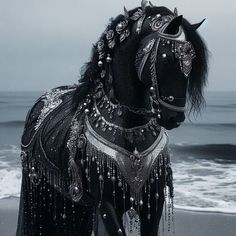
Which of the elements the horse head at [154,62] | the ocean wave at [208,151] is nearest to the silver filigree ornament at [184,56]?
the horse head at [154,62]

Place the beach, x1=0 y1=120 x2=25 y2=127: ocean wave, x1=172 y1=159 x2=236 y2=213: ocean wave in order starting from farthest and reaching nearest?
x1=0 y1=120 x2=25 y2=127: ocean wave, x1=172 y1=159 x2=236 y2=213: ocean wave, the beach

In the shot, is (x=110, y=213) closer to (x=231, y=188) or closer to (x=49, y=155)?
(x=49, y=155)

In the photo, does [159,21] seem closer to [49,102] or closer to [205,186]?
[49,102]

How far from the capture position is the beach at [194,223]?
3867mm

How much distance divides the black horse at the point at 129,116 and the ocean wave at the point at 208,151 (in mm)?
6672

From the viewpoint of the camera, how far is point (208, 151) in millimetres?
9453

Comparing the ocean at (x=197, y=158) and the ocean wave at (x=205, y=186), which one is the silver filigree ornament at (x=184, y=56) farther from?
the ocean wave at (x=205, y=186)

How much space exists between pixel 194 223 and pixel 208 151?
18.1ft

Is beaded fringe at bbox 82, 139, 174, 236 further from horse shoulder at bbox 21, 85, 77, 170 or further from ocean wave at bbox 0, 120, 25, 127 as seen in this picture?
ocean wave at bbox 0, 120, 25, 127

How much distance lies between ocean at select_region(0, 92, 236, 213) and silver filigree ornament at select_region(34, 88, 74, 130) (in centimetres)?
54

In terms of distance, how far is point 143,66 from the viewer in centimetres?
162

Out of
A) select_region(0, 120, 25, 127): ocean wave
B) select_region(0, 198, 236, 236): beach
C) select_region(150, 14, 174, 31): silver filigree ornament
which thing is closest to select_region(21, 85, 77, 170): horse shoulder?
select_region(150, 14, 174, 31): silver filigree ornament

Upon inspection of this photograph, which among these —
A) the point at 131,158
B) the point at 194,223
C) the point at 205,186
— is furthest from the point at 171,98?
the point at 205,186

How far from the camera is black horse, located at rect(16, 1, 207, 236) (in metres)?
1.58
